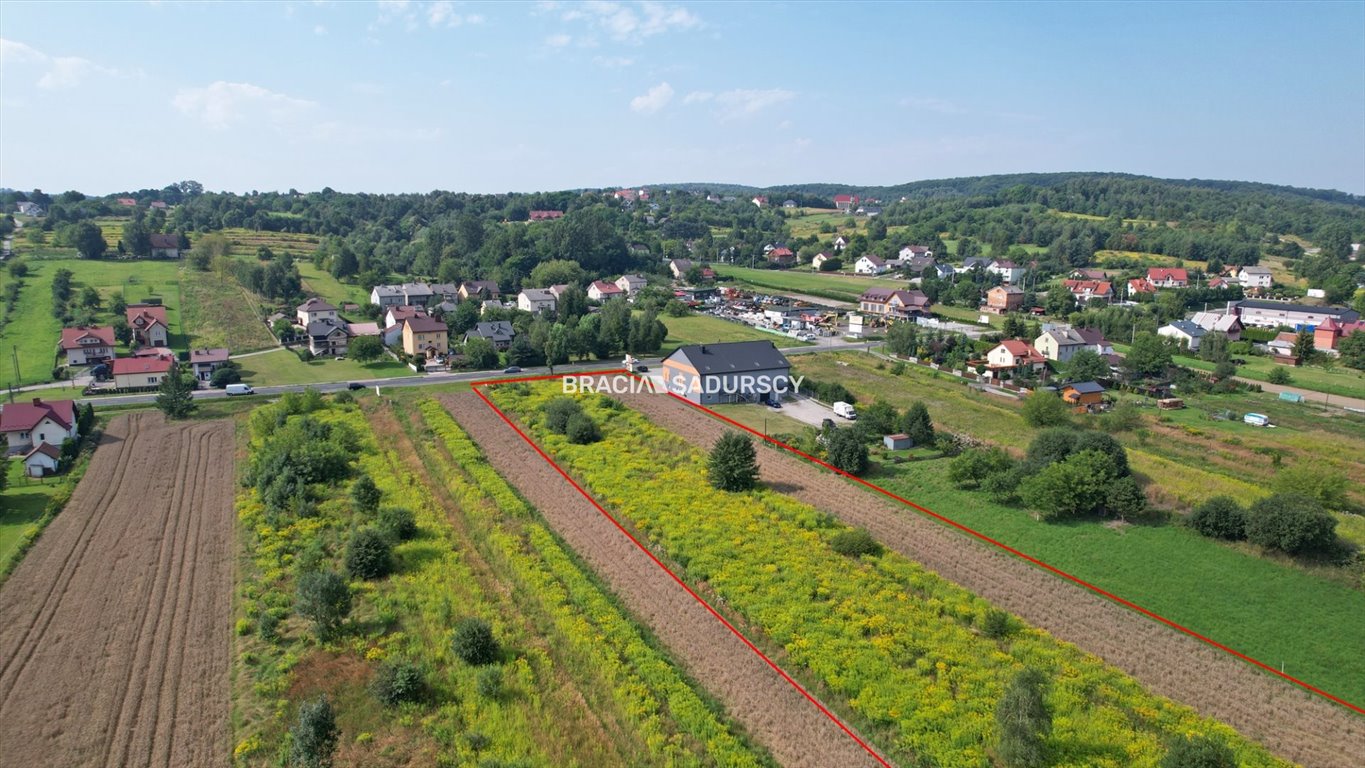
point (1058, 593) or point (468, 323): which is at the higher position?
point (468, 323)

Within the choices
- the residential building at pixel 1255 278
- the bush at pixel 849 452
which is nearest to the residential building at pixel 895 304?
the residential building at pixel 1255 278

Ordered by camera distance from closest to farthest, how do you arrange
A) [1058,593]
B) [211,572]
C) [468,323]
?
[1058,593], [211,572], [468,323]

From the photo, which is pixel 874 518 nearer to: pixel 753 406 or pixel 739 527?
pixel 739 527

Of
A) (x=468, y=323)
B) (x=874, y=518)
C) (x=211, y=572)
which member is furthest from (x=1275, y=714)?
(x=468, y=323)

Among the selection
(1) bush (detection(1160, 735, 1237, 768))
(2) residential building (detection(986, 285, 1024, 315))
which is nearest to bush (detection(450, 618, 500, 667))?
(1) bush (detection(1160, 735, 1237, 768))

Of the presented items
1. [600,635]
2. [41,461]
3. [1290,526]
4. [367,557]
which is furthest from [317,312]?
[1290,526]

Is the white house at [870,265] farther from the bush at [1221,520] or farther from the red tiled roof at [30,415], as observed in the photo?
the red tiled roof at [30,415]
